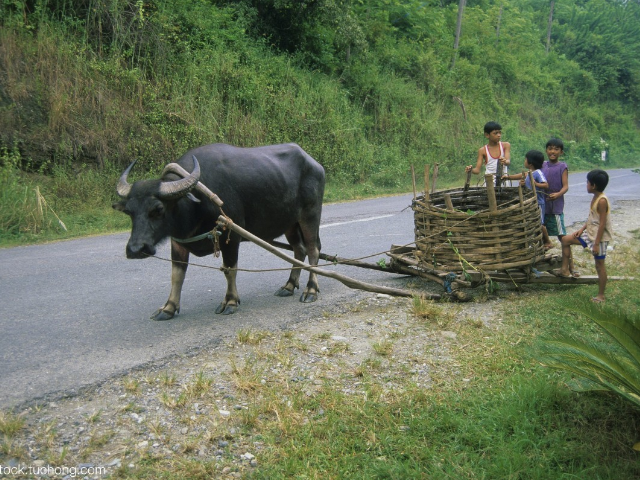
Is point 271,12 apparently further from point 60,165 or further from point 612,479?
point 612,479

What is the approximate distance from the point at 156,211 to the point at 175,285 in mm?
764

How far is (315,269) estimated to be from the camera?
537cm

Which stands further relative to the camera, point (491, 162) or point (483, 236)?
point (491, 162)

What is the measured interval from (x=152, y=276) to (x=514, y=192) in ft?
13.0

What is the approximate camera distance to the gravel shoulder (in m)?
3.24

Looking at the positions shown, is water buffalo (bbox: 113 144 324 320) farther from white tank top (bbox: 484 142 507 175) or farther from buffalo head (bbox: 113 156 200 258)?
white tank top (bbox: 484 142 507 175)

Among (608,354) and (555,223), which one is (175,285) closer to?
(608,354)

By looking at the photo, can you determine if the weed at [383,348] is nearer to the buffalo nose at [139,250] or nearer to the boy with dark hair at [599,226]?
the buffalo nose at [139,250]

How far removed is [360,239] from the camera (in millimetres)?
9086

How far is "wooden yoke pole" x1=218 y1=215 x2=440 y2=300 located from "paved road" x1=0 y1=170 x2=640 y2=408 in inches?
16.8

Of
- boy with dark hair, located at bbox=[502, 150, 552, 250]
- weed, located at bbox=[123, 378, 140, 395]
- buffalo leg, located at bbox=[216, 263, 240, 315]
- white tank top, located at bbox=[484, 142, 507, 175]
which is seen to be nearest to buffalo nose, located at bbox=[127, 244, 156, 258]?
buffalo leg, located at bbox=[216, 263, 240, 315]

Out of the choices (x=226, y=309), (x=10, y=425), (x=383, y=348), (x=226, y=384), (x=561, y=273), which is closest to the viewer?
(x=10, y=425)

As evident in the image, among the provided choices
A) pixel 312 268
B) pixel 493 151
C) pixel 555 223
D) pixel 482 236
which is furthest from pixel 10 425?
pixel 493 151

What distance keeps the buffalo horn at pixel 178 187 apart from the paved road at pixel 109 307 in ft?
3.55
